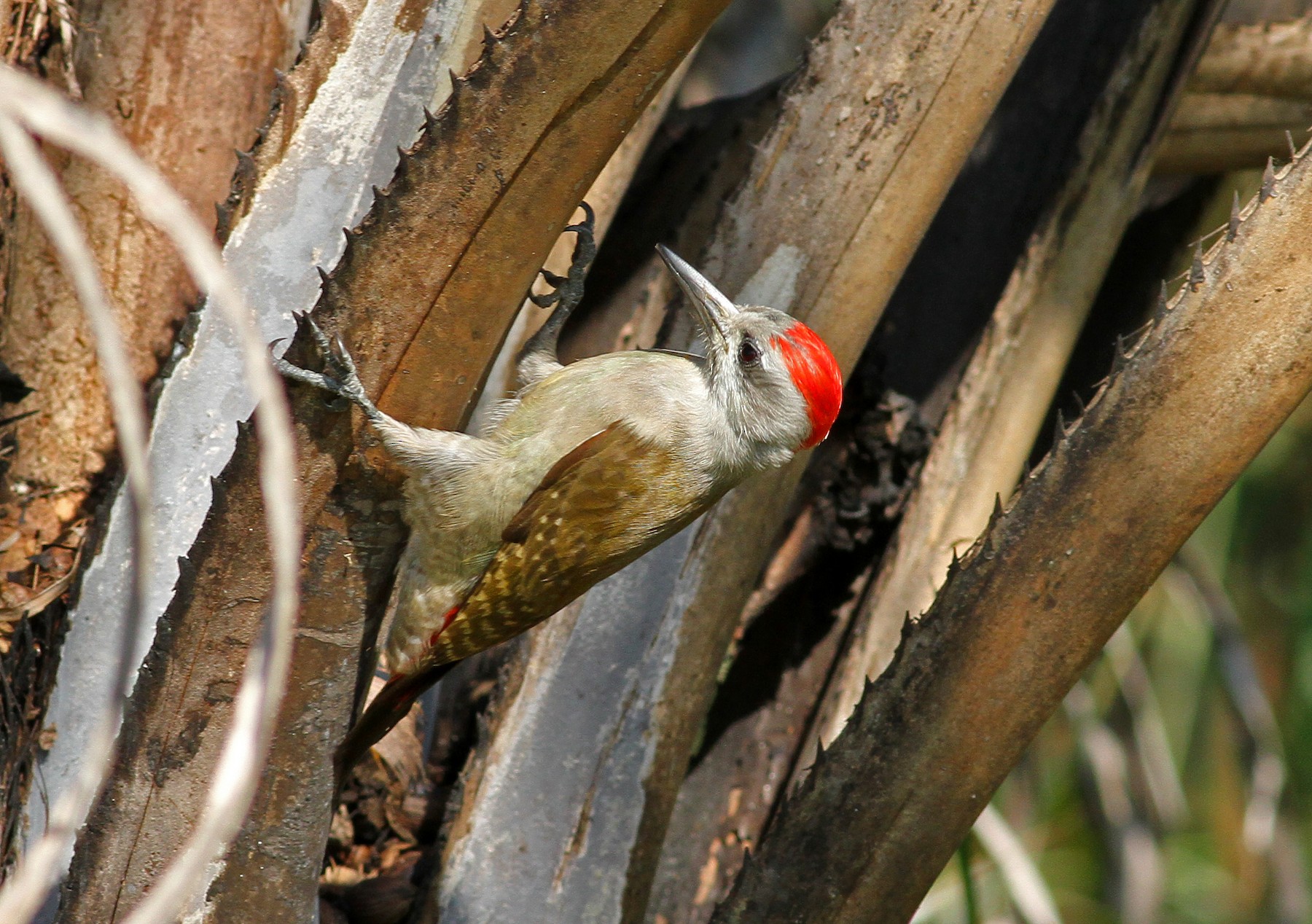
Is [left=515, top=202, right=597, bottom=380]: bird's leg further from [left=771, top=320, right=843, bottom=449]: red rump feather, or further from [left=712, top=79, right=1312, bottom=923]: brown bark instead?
[left=712, top=79, right=1312, bottom=923]: brown bark

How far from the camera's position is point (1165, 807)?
5.80 meters

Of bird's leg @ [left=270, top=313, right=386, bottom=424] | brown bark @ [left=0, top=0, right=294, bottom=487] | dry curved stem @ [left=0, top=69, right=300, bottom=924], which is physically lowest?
dry curved stem @ [left=0, top=69, right=300, bottom=924]

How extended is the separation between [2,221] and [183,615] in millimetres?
1174

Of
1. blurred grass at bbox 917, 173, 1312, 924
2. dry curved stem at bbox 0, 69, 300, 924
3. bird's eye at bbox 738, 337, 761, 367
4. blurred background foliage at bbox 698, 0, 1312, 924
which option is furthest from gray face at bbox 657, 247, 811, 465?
blurred grass at bbox 917, 173, 1312, 924

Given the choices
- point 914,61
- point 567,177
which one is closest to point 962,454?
point 914,61

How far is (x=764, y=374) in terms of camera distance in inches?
98.8

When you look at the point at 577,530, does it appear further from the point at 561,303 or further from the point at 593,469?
the point at 561,303

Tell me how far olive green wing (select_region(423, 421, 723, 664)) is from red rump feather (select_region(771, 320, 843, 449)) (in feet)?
0.98

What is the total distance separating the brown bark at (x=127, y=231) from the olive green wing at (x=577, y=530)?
864 millimetres

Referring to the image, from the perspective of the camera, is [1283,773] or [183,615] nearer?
[183,615]

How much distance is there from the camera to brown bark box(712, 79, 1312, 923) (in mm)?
1841

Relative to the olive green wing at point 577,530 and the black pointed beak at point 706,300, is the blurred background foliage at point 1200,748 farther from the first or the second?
the black pointed beak at point 706,300

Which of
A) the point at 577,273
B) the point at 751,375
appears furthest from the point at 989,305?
the point at 577,273

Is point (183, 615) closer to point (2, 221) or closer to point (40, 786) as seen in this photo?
point (40, 786)
